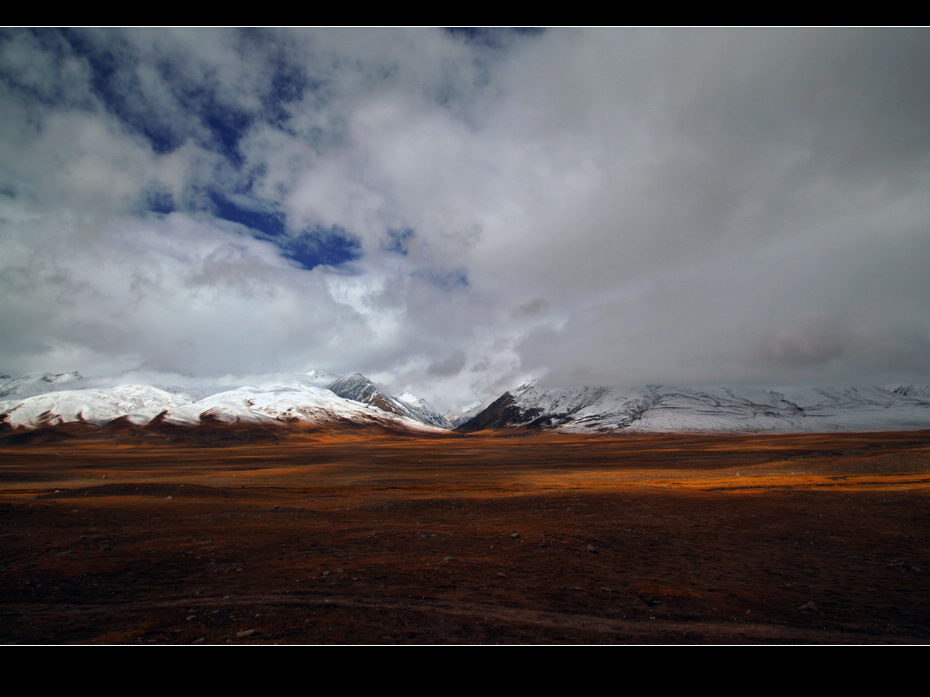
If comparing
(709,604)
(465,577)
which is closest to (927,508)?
(709,604)

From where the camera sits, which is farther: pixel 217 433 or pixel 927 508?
pixel 217 433

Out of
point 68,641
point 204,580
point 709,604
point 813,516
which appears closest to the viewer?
point 68,641

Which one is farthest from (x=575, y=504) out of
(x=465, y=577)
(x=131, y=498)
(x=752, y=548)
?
(x=131, y=498)

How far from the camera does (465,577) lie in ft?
42.5

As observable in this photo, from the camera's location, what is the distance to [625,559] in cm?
1532

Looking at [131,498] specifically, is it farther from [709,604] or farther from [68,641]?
[709,604]

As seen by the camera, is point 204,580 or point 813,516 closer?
point 204,580
